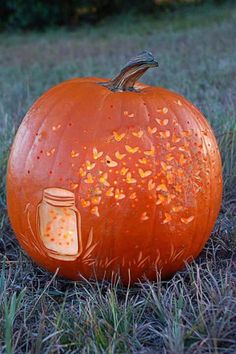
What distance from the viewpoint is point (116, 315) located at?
5.17ft

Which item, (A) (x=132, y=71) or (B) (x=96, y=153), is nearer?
(B) (x=96, y=153)

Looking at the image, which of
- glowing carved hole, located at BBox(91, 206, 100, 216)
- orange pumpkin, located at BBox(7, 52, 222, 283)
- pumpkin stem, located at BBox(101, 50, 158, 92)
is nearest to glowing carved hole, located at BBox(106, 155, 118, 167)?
orange pumpkin, located at BBox(7, 52, 222, 283)

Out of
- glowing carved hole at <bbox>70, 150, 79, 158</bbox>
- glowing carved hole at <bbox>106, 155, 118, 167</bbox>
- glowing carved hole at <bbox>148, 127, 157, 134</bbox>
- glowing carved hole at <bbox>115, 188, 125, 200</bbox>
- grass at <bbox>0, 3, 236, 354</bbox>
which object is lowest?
grass at <bbox>0, 3, 236, 354</bbox>

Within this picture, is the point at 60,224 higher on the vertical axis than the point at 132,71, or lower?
lower

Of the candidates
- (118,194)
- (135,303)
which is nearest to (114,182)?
(118,194)

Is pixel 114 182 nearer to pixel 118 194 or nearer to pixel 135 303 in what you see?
pixel 118 194

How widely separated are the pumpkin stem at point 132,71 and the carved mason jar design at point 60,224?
0.41 metres

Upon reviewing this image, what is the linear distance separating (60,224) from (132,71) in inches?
21.3

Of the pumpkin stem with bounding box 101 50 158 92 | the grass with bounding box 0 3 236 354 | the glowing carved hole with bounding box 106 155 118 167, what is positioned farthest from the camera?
the pumpkin stem with bounding box 101 50 158 92

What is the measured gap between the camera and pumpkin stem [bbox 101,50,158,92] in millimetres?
1883

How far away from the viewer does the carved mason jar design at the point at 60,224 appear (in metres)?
1.79

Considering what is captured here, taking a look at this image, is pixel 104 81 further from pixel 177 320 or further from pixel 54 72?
pixel 54 72

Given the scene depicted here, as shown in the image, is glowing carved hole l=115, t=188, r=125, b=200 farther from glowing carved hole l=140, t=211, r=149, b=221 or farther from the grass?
the grass

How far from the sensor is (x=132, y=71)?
191 centimetres
